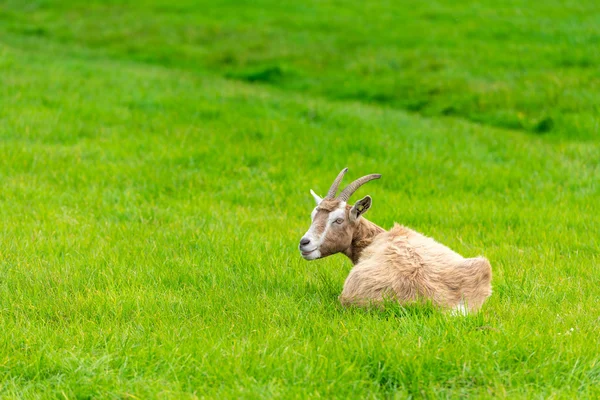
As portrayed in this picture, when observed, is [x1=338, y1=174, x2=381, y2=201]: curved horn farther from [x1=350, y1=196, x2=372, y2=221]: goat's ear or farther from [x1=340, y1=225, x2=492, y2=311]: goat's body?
[x1=340, y1=225, x2=492, y2=311]: goat's body

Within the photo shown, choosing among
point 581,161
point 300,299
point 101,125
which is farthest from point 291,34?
point 300,299

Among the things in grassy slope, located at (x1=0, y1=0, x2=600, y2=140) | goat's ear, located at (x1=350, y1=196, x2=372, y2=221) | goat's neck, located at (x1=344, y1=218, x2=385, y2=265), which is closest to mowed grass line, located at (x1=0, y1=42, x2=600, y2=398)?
goat's neck, located at (x1=344, y1=218, x2=385, y2=265)

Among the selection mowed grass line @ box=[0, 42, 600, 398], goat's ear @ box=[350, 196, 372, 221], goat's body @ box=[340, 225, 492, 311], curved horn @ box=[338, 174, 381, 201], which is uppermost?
curved horn @ box=[338, 174, 381, 201]

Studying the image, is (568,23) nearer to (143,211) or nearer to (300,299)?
(143,211)

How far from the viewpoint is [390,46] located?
71.6ft

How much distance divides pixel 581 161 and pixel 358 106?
19.7 feet

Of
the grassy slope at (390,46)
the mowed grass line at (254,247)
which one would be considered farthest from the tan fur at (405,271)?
the grassy slope at (390,46)

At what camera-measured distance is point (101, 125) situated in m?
13.7

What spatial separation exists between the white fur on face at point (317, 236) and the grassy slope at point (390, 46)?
9033 mm

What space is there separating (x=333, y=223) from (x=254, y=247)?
141cm

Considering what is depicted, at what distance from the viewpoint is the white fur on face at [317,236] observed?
673 cm

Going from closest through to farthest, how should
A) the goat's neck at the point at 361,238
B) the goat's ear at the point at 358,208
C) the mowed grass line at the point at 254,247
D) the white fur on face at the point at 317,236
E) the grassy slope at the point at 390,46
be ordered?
the mowed grass line at the point at 254,247, the white fur on face at the point at 317,236, the goat's ear at the point at 358,208, the goat's neck at the point at 361,238, the grassy slope at the point at 390,46

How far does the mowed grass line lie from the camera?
495 cm

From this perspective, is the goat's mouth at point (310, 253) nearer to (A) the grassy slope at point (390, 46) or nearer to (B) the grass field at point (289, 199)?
(B) the grass field at point (289, 199)
